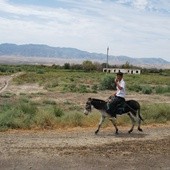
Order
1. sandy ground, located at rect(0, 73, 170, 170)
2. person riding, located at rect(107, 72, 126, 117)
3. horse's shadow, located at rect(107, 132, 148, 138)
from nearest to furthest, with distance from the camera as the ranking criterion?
1. sandy ground, located at rect(0, 73, 170, 170)
2. horse's shadow, located at rect(107, 132, 148, 138)
3. person riding, located at rect(107, 72, 126, 117)

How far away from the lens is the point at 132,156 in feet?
41.7

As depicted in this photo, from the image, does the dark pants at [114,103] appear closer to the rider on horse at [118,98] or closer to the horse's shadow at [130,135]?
the rider on horse at [118,98]

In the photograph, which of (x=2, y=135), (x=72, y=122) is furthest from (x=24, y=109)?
(x=2, y=135)

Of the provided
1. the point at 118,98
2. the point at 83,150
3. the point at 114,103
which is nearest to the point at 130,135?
the point at 114,103

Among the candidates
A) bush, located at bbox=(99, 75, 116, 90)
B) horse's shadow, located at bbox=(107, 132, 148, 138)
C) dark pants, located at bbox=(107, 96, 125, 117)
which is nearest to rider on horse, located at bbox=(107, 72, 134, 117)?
dark pants, located at bbox=(107, 96, 125, 117)

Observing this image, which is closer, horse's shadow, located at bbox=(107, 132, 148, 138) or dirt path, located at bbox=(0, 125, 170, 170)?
dirt path, located at bbox=(0, 125, 170, 170)

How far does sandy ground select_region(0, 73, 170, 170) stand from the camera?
1162cm

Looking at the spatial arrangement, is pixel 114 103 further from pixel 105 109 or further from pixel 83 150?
pixel 83 150

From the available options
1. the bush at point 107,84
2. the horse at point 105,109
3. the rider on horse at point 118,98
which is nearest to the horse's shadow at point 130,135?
the horse at point 105,109

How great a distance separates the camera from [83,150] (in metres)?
13.1

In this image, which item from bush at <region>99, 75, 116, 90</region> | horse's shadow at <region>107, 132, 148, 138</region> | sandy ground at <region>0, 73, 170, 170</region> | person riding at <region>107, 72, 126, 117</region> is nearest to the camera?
sandy ground at <region>0, 73, 170, 170</region>

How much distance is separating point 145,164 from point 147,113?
911 centimetres

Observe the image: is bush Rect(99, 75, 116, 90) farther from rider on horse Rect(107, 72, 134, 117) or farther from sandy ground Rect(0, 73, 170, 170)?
rider on horse Rect(107, 72, 134, 117)

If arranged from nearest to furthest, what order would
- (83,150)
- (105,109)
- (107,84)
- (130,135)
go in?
(83,150), (130,135), (105,109), (107,84)
